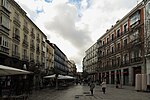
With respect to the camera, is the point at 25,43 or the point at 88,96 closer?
the point at 88,96

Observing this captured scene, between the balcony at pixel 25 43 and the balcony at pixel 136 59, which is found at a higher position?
the balcony at pixel 25 43

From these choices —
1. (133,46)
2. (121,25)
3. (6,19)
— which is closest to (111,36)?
(121,25)

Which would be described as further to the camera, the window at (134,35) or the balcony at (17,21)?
the window at (134,35)

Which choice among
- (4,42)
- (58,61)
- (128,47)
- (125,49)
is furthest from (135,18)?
(58,61)

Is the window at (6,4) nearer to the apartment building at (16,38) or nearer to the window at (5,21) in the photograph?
the apartment building at (16,38)

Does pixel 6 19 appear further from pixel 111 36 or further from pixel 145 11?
pixel 111 36

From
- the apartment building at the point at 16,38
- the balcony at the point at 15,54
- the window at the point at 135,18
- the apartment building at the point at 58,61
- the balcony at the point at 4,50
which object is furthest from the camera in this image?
the apartment building at the point at 58,61

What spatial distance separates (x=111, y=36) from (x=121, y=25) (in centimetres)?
1010

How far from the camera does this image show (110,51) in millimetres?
65500

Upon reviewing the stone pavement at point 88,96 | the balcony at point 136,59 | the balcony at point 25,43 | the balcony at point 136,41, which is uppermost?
the balcony at point 136,41

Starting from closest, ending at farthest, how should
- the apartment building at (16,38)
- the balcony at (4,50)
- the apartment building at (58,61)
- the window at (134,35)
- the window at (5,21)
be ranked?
the balcony at (4,50) → the window at (5,21) → the apartment building at (16,38) → the window at (134,35) → the apartment building at (58,61)

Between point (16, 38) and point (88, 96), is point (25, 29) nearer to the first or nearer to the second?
point (16, 38)

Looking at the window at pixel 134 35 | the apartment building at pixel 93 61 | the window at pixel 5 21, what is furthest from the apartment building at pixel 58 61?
the window at pixel 5 21

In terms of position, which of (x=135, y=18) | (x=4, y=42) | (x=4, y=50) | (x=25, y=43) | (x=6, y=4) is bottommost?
(x=4, y=50)
